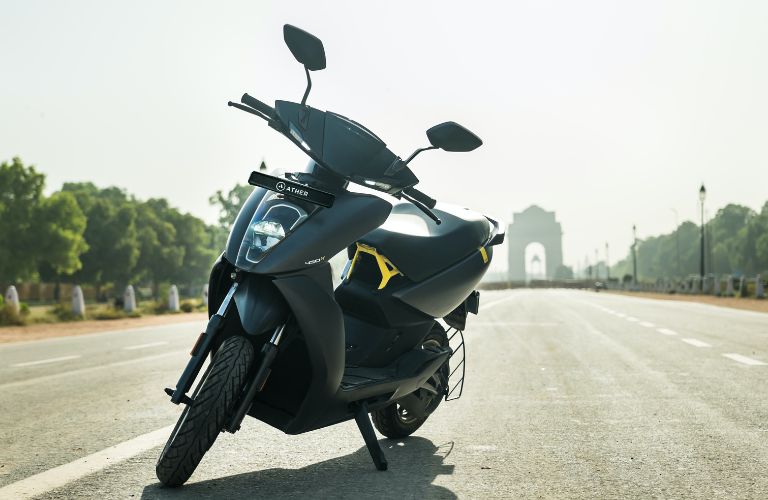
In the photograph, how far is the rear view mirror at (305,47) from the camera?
12.3 ft

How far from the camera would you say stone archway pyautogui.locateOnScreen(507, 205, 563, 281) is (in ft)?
557

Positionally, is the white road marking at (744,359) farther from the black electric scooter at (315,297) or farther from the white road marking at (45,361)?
the white road marking at (45,361)

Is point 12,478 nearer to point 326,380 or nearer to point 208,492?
point 208,492

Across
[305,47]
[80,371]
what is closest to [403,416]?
[305,47]

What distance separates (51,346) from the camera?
13695mm

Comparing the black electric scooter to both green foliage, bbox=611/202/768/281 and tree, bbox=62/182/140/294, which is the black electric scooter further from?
green foliage, bbox=611/202/768/281

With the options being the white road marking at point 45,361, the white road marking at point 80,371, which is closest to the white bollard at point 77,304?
the white road marking at point 45,361

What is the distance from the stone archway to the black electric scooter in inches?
6519

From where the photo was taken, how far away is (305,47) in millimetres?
3773

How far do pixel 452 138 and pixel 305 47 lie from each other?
31.4 inches

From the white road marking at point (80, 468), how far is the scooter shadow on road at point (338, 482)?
0.46 meters

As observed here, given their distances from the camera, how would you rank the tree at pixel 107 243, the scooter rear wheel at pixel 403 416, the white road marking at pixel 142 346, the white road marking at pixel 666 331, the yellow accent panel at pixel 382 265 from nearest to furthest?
the yellow accent panel at pixel 382 265, the scooter rear wheel at pixel 403 416, the white road marking at pixel 142 346, the white road marking at pixel 666 331, the tree at pixel 107 243

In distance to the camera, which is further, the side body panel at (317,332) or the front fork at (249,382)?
the side body panel at (317,332)

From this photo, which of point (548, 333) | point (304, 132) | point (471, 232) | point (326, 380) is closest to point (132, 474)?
point (326, 380)
